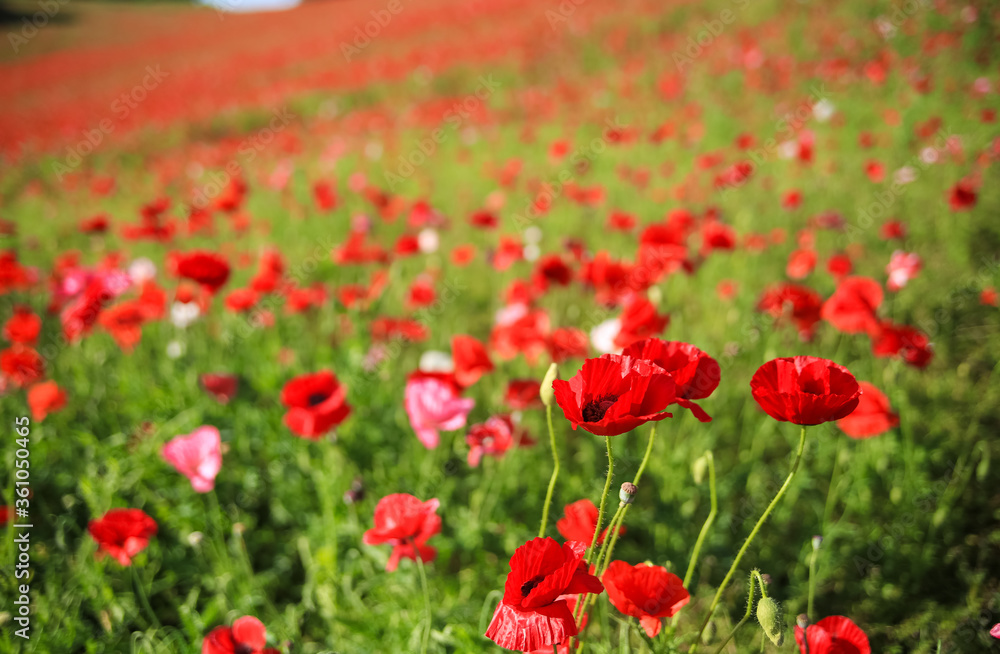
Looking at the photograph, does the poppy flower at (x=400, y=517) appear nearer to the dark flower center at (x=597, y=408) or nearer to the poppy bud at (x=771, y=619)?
the dark flower center at (x=597, y=408)

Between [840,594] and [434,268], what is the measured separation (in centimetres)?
243

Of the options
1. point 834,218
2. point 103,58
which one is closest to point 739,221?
point 834,218

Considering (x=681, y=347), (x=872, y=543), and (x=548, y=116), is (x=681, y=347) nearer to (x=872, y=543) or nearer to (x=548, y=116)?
(x=872, y=543)

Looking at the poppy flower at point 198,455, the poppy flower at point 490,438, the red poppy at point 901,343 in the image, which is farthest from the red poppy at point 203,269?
the red poppy at point 901,343

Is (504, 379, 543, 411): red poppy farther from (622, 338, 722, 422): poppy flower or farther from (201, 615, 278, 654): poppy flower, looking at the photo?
(201, 615, 278, 654): poppy flower

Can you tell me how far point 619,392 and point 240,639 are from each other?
3.00 feet

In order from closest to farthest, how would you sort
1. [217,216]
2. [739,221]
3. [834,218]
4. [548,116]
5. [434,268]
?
1. [834,218]
2. [434,268]
3. [739,221]
4. [217,216]
5. [548,116]

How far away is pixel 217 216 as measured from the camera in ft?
17.0

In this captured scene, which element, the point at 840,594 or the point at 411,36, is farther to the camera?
the point at 411,36

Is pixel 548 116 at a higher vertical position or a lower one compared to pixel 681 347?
lower

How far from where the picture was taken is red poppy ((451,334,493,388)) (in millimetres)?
1599

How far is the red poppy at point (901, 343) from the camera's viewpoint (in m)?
1.56

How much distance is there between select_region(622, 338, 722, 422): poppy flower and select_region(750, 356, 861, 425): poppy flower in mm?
71

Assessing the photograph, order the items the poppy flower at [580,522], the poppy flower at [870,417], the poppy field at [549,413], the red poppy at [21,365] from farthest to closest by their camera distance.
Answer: the red poppy at [21,365] < the poppy flower at [870,417] < the poppy field at [549,413] < the poppy flower at [580,522]
